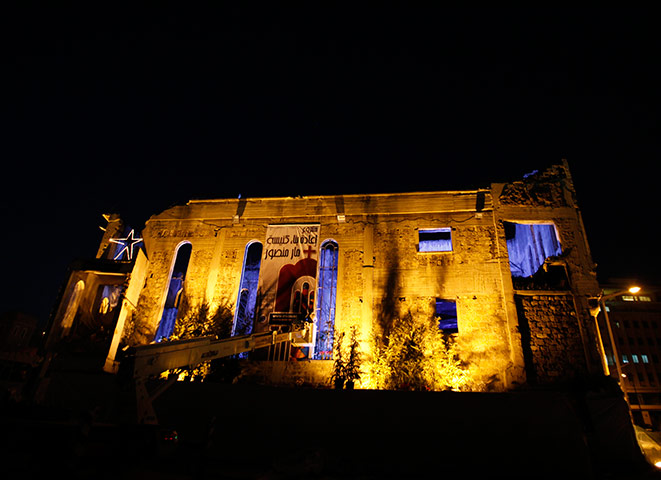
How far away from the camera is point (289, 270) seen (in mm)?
16594

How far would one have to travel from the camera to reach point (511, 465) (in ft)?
28.4

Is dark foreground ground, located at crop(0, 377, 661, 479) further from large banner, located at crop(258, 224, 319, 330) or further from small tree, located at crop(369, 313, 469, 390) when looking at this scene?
large banner, located at crop(258, 224, 319, 330)

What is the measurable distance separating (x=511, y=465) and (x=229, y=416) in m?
6.95

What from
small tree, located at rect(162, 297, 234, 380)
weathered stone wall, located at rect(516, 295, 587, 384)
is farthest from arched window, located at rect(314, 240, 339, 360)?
weathered stone wall, located at rect(516, 295, 587, 384)

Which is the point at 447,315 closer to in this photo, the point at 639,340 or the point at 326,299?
the point at 326,299

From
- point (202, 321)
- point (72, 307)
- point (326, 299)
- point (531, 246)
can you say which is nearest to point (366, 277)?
point (326, 299)

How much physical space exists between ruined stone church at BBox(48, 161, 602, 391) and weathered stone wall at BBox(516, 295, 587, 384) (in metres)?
0.04

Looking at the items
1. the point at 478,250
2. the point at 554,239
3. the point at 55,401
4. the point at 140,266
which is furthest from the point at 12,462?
the point at 554,239

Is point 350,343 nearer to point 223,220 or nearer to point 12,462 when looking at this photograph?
point 223,220

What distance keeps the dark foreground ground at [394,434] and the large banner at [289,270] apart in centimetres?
549

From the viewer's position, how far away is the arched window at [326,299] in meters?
15.3

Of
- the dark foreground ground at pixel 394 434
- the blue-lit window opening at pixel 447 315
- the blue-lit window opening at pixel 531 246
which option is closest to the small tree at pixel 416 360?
the dark foreground ground at pixel 394 434

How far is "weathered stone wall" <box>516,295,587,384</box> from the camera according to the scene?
1359 centimetres

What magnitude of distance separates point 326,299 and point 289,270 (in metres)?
2.14
